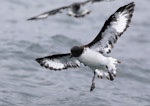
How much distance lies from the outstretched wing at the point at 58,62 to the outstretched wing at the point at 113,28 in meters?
0.82

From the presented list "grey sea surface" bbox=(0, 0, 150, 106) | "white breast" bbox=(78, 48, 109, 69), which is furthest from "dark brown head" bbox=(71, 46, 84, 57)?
"grey sea surface" bbox=(0, 0, 150, 106)

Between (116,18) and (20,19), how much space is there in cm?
878

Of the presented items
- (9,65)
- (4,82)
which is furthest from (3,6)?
(4,82)

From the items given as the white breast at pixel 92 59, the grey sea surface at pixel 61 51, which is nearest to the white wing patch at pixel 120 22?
the white breast at pixel 92 59

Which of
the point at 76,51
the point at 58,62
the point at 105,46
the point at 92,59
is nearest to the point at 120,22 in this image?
the point at 105,46

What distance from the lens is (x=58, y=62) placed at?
46.5ft

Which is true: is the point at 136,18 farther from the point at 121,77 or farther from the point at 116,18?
the point at 116,18

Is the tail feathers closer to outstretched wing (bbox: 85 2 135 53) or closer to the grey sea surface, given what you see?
outstretched wing (bbox: 85 2 135 53)

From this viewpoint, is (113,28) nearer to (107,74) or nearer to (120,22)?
(120,22)

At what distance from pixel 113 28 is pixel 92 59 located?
0.75m

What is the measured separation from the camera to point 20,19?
21.6 meters

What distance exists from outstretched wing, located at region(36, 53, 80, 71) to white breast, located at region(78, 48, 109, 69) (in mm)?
754

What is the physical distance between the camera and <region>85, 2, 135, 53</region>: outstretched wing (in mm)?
13125

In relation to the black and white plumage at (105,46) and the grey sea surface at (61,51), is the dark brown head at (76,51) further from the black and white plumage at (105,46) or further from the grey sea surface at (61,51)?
the grey sea surface at (61,51)
